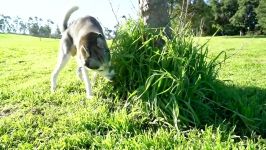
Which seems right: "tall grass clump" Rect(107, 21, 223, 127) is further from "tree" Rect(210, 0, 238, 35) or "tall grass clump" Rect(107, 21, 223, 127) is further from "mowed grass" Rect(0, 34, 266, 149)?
Result: "tree" Rect(210, 0, 238, 35)

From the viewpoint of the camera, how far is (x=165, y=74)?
508 cm

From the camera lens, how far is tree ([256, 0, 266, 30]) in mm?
58581

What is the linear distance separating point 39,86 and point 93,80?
55.1 inches

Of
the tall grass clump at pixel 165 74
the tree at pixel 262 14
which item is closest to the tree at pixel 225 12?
the tree at pixel 262 14

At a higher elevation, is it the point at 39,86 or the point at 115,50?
the point at 115,50

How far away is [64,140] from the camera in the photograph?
15.0 ft

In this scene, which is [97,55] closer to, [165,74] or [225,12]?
[165,74]

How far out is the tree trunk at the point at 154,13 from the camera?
20.3ft

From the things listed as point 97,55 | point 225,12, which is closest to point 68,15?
point 97,55

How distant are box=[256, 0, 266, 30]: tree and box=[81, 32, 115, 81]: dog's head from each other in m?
56.8

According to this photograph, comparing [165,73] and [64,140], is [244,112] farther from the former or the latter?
[64,140]

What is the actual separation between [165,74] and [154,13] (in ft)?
4.98

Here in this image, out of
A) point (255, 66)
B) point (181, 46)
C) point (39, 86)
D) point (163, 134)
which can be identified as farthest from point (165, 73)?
point (255, 66)

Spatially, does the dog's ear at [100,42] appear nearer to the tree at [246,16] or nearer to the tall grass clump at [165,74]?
the tall grass clump at [165,74]
